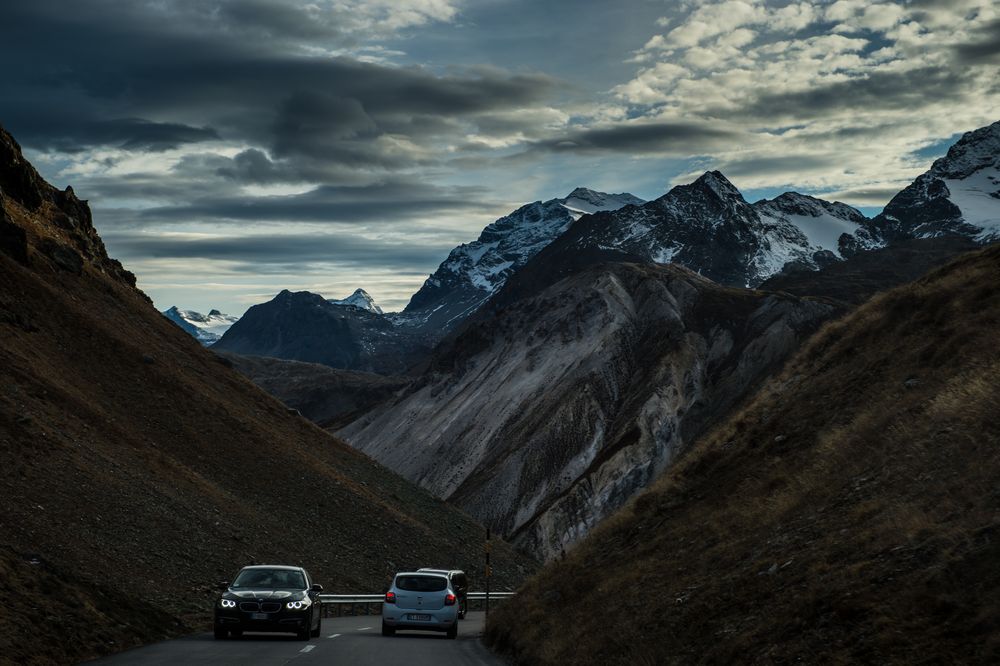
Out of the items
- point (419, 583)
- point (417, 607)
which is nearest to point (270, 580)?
point (417, 607)

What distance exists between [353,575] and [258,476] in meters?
8.44

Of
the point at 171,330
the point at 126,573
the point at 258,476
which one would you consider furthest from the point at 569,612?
the point at 171,330

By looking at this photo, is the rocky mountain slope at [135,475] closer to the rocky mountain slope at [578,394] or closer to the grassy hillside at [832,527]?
the grassy hillside at [832,527]

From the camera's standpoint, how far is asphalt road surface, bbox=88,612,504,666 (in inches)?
736

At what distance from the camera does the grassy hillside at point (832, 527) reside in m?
12.2

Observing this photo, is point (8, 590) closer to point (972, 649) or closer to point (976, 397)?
point (972, 649)

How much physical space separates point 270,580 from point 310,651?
3836 mm

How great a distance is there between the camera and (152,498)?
46562 mm

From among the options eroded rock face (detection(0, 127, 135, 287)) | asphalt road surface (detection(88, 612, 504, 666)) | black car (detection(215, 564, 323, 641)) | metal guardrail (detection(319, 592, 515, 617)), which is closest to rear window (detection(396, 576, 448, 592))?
asphalt road surface (detection(88, 612, 504, 666))

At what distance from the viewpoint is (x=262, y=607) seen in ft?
76.0

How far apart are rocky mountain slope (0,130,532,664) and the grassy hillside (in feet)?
33.2

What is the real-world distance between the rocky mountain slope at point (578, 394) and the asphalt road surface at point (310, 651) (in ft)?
263

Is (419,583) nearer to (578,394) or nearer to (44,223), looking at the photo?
(44,223)

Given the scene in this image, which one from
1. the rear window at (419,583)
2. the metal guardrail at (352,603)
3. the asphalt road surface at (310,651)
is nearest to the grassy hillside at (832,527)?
the asphalt road surface at (310,651)
